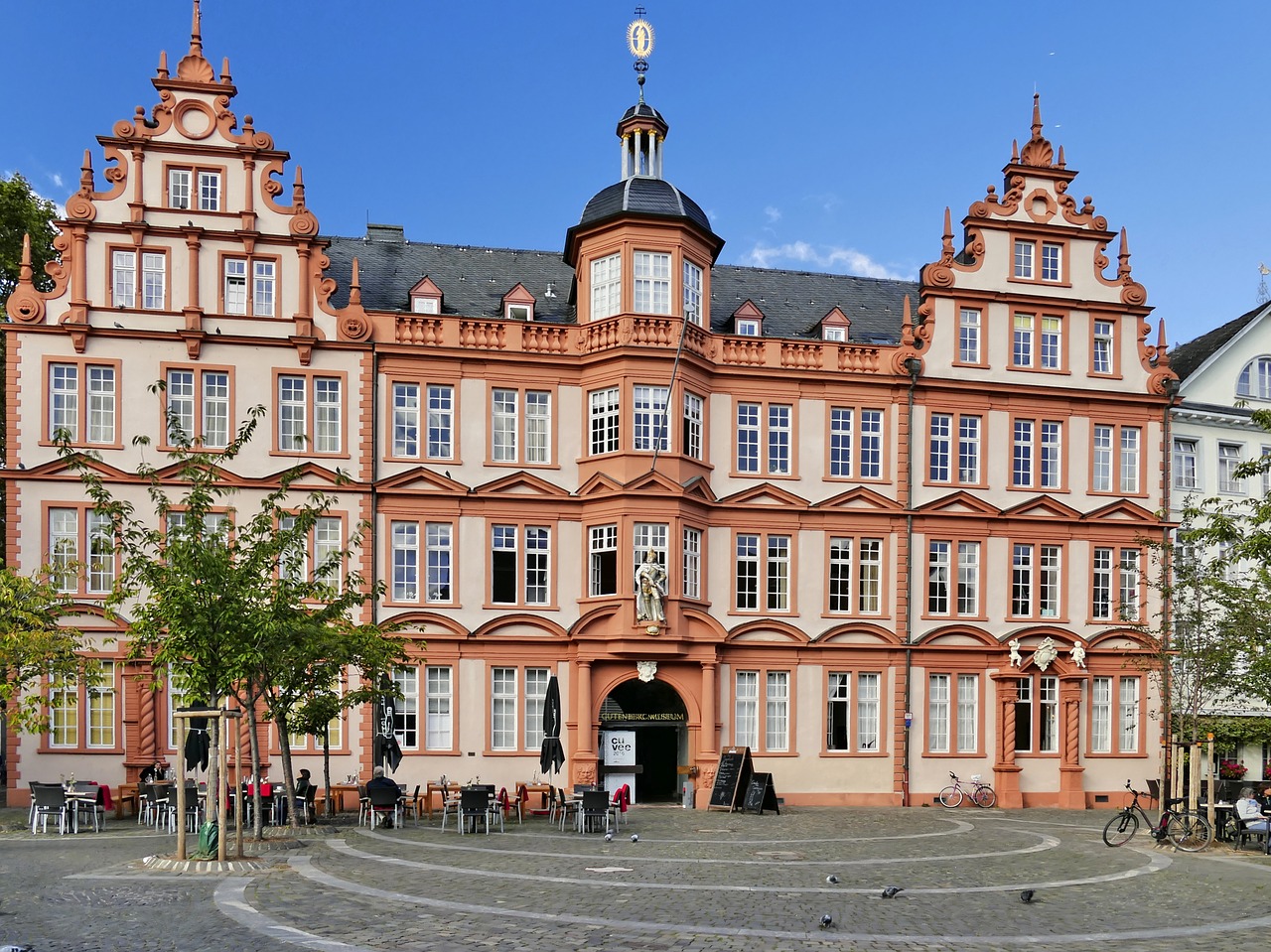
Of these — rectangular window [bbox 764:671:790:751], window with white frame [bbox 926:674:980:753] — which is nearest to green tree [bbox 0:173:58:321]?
rectangular window [bbox 764:671:790:751]

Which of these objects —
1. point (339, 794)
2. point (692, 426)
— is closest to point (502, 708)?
point (339, 794)

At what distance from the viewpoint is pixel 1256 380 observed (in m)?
46.8

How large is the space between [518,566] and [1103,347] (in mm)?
19966

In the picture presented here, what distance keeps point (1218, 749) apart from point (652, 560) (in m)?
19.0

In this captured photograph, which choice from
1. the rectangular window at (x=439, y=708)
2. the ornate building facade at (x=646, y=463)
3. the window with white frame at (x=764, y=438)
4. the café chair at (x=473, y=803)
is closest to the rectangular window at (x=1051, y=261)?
the ornate building facade at (x=646, y=463)

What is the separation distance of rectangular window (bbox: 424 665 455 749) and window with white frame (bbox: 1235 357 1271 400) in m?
27.5

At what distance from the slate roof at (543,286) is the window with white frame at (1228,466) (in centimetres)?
1107

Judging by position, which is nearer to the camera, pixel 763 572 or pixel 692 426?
pixel 692 426

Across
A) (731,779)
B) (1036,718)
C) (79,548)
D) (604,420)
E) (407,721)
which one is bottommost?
(731,779)

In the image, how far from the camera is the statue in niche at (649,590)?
38562 mm

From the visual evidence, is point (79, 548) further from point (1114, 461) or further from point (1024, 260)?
point (1114, 461)

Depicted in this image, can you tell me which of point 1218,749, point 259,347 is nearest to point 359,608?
point 259,347

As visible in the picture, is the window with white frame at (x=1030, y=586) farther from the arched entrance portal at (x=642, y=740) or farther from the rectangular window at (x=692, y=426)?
the arched entrance portal at (x=642, y=740)

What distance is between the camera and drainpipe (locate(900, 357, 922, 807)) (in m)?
41.5
